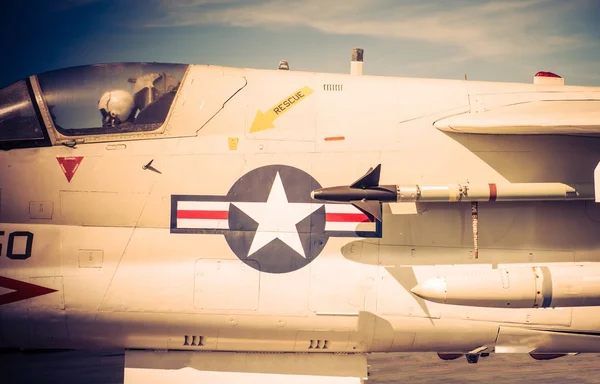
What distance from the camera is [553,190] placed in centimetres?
822

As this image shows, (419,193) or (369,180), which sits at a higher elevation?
(369,180)

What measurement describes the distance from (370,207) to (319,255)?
2.78 feet

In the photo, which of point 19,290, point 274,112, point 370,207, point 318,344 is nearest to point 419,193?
point 370,207

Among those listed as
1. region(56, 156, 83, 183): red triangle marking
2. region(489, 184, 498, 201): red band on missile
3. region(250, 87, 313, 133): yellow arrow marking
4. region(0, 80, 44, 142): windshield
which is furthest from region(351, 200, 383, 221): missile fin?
region(0, 80, 44, 142): windshield

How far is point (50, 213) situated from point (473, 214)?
4.94 meters

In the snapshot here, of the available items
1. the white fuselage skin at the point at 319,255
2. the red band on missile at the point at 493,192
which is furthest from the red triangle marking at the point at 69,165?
the red band on missile at the point at 493,192

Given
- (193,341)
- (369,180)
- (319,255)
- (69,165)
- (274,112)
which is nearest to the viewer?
(369,180)

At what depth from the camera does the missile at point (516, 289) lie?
26.0ft

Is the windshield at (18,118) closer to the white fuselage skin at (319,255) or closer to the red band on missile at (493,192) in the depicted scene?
the white fuselage skin at (319,255)

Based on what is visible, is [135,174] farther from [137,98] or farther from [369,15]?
[369,15]

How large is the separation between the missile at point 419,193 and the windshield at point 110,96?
223 centimetres

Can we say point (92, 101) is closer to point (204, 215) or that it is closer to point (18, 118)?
point (18, 118)

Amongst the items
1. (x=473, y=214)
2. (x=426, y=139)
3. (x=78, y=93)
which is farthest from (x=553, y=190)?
(x=78, y=93)

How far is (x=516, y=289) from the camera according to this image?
794cm
